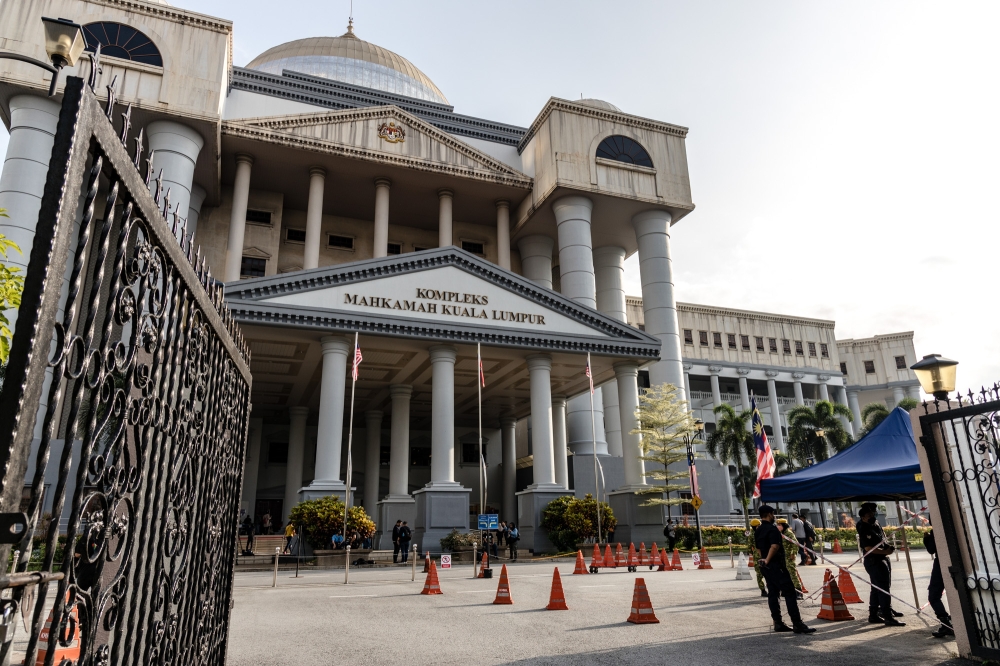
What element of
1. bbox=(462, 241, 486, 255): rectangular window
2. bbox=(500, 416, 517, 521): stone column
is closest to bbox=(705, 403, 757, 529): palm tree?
bbox=(500, 416, 517, 521): stone column

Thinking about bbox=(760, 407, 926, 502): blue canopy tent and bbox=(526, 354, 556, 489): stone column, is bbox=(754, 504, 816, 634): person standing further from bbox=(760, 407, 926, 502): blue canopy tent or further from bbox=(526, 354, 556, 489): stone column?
bbox=(526, 354, 556, 489): stone column

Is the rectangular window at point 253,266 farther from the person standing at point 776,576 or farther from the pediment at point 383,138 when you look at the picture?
the person standing at point 776,576

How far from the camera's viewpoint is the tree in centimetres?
3300

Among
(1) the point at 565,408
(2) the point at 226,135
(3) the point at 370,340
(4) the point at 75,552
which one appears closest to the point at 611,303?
(1) the point at 565,408

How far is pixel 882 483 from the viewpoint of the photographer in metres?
10.7

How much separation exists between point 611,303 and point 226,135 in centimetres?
2604

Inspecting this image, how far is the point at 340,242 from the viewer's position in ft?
150

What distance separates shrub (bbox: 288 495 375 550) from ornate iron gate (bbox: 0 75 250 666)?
1969 centimetres

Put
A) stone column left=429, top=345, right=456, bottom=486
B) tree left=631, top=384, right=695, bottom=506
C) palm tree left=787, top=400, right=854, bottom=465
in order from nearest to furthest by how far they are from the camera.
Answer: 1. stone column left=429, top=345, right=456, bottom=486
2. tree left=631, top=384, right=695, bottom=506
3. palm tree left=787, top=400, right=854, bottom=465

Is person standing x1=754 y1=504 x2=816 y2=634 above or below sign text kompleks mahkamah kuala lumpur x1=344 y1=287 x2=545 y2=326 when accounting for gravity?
below

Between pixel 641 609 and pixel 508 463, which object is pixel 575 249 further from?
pixel 641 609

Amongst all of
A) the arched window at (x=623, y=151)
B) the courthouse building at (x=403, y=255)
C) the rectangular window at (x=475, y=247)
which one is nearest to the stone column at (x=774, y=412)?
the courthouse building at (x=403, y=255)

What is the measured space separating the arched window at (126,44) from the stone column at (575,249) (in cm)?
2365

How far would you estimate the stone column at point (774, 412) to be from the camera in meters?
64.1
